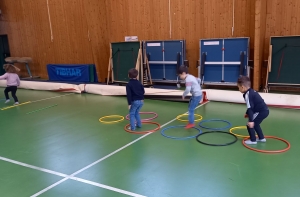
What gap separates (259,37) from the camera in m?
8.36

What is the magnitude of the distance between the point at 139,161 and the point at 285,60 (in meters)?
6.28

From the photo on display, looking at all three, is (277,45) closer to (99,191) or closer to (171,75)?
(171,75)

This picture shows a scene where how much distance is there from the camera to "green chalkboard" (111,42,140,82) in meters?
10.9

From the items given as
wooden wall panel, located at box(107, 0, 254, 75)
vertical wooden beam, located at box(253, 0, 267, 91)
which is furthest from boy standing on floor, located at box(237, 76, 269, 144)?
wooden wall panel, located at box(107, 0, 254, 75)

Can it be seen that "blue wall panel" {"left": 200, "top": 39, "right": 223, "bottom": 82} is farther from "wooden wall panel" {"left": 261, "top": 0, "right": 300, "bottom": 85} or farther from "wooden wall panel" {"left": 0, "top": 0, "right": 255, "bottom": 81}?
"wooden wall panel" {"left": 261, "top": 0, "right": 300, "bottom": 85}

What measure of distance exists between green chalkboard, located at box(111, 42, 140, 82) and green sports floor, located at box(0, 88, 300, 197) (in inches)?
174

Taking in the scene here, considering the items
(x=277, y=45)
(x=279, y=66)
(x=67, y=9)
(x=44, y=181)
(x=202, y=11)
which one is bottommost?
(x=44, y=181)

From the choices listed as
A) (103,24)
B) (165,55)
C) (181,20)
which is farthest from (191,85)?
(103,24)

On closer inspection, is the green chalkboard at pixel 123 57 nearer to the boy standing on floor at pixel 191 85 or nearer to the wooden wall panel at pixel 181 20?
the wooden wall panel at pixel 181 20

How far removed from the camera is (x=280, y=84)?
8.52 metres

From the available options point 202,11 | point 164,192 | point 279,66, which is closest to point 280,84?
point 279,66

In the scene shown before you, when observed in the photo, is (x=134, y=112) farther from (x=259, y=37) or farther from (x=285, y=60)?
(x=285, y=60)

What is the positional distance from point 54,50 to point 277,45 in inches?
440

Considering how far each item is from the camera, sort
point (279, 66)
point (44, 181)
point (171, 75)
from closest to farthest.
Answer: point (44, 181), point (279, 66), point (171, 75)
